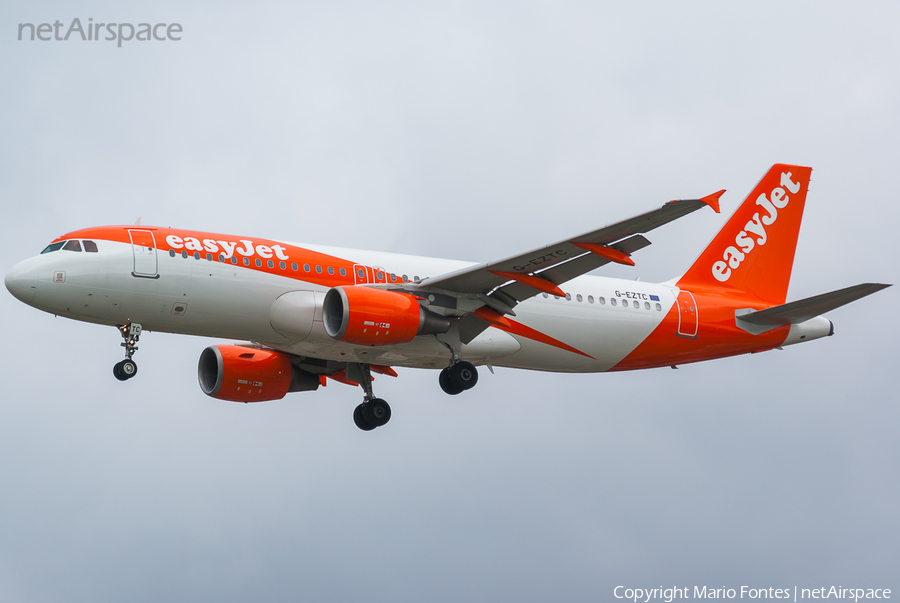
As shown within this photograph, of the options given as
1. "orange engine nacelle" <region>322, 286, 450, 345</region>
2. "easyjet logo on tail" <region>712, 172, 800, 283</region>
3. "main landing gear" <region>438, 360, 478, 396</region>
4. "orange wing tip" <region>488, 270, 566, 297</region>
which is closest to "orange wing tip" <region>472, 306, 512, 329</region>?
"main landing gear" <region>438, 360, 478, 396</region>

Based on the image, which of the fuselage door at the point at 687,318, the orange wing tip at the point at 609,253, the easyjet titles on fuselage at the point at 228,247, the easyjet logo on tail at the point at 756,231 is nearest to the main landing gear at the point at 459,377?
the orange wing tip at the point at 609,253

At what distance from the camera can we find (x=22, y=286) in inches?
912

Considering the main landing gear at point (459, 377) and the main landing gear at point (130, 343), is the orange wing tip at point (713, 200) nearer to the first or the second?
the main landing gear at point (459, 377)

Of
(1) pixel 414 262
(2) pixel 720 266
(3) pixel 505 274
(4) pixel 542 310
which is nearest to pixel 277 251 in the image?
(1) pixel 414 262

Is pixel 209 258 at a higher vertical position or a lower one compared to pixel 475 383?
higher

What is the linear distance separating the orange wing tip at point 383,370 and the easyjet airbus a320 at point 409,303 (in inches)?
2.3

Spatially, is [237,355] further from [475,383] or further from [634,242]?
[634,242]

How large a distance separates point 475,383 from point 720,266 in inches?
403

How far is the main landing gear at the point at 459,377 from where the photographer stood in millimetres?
26312

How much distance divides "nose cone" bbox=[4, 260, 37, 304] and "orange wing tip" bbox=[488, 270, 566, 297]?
10.8m

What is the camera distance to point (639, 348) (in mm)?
29469

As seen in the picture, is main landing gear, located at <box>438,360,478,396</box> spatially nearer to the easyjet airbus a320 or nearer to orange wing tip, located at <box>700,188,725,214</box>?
the easyjet airbus a320

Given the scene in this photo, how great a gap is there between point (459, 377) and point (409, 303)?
2658 mm

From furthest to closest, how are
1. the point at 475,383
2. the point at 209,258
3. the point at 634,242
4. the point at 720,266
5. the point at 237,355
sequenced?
the point at 720,266
the point at 237,355
the point at 475,383
the point at 209,258
the point at 634,242
